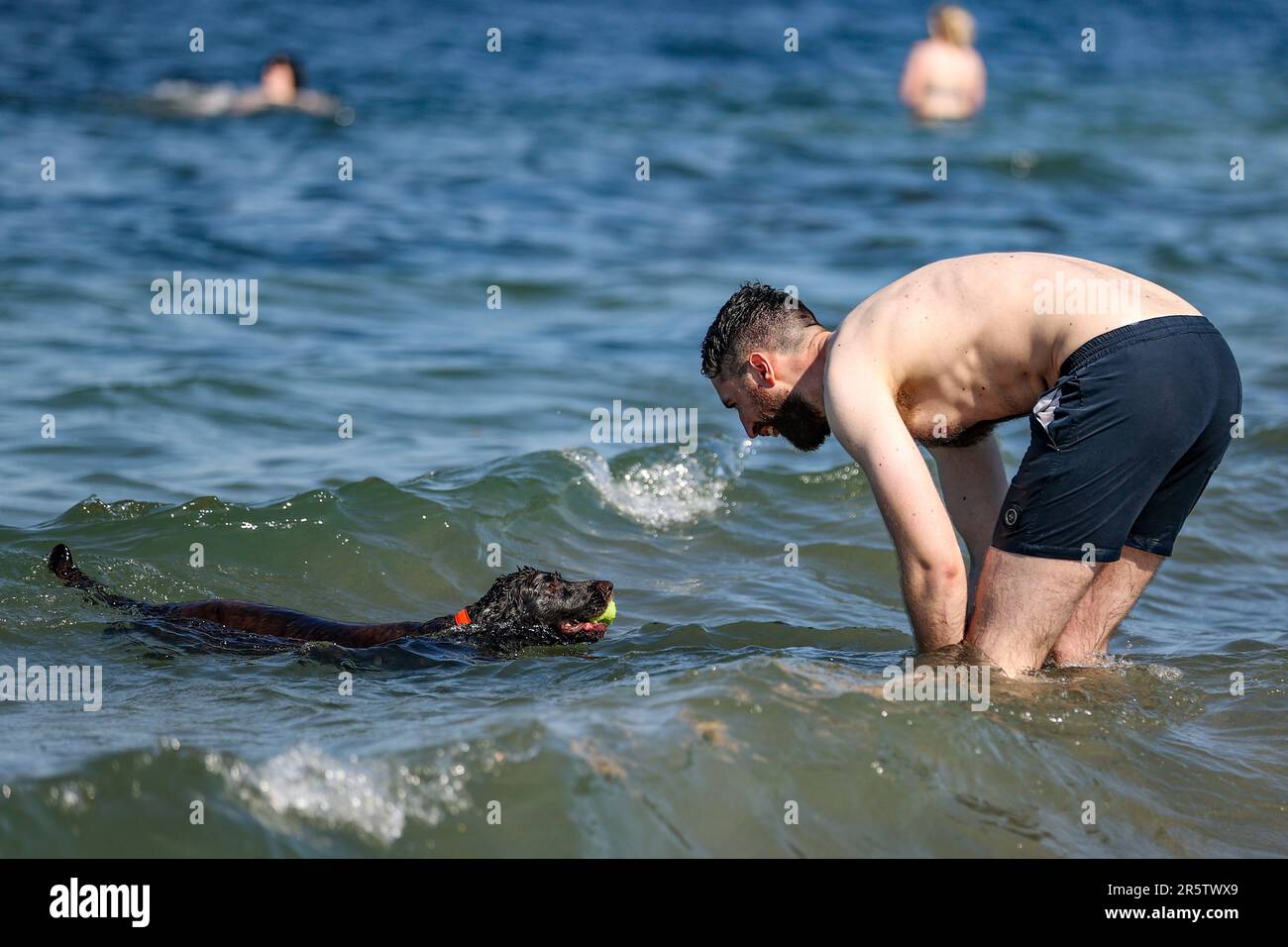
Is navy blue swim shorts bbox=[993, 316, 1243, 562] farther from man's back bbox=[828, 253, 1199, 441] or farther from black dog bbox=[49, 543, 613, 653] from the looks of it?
black dog bbox=[49, 543, 613, 653]

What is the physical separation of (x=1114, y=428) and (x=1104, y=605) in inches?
39.4

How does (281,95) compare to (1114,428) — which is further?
(281,95)

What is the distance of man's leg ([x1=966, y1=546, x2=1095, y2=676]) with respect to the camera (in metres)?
4.68

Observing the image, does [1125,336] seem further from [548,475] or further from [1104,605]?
[548,475]

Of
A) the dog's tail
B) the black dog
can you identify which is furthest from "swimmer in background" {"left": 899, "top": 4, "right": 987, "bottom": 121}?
the dog's tail

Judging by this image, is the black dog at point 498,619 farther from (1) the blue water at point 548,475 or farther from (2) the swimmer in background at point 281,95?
(2) the swimmer in background at point 281,95

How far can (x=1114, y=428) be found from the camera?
4.55 metres

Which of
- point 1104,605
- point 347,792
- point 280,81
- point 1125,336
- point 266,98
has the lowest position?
point 347,792

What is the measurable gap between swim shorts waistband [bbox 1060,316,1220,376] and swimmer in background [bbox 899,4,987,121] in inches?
586

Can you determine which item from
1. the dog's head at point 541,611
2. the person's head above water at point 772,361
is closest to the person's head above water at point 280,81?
the dog's head at point 541,611

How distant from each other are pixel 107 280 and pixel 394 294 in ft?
8.22

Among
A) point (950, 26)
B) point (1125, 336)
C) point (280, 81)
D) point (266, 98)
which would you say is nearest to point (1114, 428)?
point (1125, 336)
